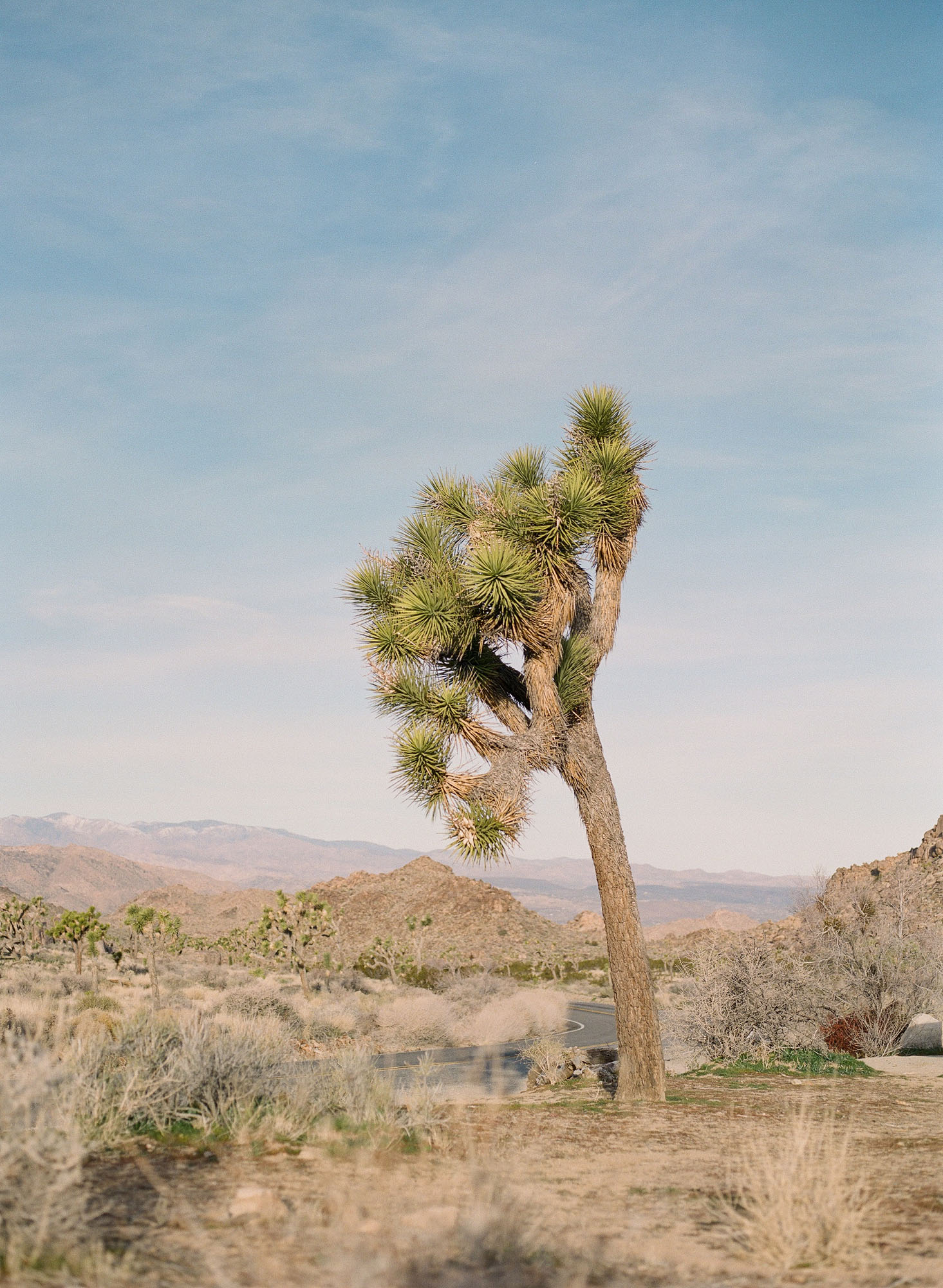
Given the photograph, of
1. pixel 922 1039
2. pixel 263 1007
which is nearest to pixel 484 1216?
pixel 922 1039

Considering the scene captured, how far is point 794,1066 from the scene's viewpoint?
14.6m

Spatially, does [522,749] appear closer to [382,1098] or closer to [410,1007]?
[382,1098]

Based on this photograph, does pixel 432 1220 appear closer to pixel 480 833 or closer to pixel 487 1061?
pixel 480 833

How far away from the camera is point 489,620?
12.3 m

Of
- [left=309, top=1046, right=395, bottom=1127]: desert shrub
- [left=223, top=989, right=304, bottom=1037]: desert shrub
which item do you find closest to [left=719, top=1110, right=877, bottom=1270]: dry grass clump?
[left=309, top=1046, right=395, bottom=1127]: desert shrub

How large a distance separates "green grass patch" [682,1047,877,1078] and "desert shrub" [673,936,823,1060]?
0.25 metres

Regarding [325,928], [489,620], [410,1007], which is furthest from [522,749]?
[325,928]

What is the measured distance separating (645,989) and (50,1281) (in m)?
8.96

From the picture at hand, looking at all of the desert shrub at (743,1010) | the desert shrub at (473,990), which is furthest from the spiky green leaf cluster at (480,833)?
the desert shrub at (473,990)

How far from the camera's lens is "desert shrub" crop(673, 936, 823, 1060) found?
16047mm

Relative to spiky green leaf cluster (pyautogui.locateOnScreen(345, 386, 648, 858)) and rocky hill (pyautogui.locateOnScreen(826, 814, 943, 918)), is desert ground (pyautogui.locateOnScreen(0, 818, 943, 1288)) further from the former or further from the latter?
rocky hill (pyautogui.locateOnScreen(826, 814, 943, 918))

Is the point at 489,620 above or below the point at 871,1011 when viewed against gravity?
above

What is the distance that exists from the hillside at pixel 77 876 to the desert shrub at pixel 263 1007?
109 meters

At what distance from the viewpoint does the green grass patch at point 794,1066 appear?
14.2 m
